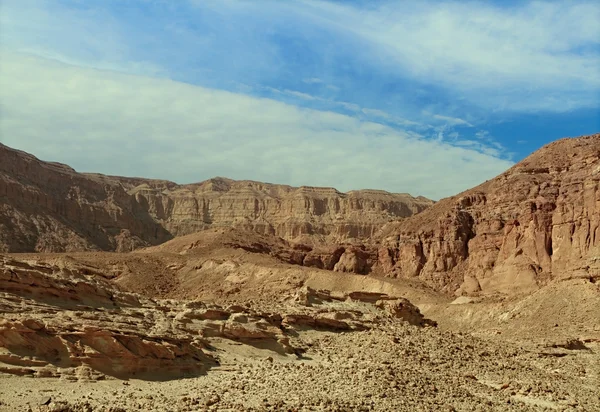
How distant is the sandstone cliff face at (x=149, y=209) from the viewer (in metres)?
113

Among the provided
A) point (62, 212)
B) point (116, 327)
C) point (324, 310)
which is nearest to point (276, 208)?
point (62, 212)

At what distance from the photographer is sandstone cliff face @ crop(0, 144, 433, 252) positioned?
112625 mm

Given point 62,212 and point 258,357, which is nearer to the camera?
point 258,357

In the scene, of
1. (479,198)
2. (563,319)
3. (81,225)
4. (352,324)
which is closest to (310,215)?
(81,225)

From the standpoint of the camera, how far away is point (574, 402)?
90.3ft

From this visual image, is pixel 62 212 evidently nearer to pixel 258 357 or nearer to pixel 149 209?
pixel 149 209

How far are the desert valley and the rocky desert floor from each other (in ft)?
0.29

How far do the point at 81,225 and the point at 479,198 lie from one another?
66018mm

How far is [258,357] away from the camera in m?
29.7

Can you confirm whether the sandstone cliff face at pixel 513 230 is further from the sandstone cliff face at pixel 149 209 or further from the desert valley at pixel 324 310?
the sandstone cliff face at pixel 149 209

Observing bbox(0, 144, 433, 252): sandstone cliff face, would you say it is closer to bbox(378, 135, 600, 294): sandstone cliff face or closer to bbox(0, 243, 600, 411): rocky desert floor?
bbox(378, 135, 600, 294): sandstone cliff face

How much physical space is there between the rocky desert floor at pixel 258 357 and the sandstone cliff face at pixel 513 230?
26.2 m

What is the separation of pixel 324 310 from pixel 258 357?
8446 mm

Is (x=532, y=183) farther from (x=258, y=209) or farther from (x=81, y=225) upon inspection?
(x=258, y=209)
